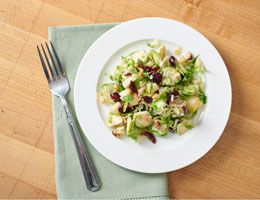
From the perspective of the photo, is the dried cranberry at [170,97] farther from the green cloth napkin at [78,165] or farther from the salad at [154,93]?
the green cloth napkin at [78,165]

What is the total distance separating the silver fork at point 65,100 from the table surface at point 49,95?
0.25 feet

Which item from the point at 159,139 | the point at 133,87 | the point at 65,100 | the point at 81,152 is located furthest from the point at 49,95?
the point at 159,139

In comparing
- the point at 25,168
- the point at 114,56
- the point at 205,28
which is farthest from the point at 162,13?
the point at 25,168

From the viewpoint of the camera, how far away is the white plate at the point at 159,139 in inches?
61.0

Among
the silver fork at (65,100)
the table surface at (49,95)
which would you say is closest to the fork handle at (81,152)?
the silver fork at (65,100)

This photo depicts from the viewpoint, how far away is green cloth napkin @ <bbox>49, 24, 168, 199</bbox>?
1.62 metres

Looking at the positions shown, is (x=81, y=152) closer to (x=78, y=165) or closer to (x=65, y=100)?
(x=78, y=165)

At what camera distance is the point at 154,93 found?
4.99 ft

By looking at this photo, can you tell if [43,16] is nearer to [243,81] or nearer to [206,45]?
[206,45]

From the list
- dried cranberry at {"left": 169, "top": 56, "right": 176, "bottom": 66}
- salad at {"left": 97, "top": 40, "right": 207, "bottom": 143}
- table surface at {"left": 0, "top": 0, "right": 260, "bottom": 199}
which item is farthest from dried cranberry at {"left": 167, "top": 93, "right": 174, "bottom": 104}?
table surface at {"left": 0, "top": 0, "right": 260, "bottom": 199}

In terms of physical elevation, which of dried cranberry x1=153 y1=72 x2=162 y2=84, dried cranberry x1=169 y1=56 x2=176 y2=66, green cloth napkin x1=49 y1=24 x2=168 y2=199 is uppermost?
dried cranberry x1=169 y1=56 x2=176 y2=66

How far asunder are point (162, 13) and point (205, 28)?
0.70 ft

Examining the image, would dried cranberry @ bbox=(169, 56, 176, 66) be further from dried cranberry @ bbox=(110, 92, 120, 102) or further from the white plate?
dried cranberry @ bbox=(110, 92, 120, 102)

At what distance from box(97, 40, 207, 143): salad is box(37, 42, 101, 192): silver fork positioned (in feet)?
0.53
